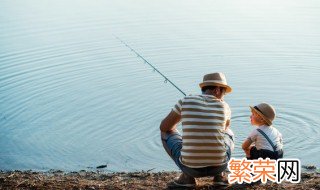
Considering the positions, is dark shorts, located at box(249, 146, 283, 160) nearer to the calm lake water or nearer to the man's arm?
the man's arm

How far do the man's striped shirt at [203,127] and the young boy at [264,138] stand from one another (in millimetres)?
643

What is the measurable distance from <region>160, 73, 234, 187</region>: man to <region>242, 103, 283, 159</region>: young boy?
1.38 ft

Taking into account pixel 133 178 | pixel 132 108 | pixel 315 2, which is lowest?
pixel 133 178

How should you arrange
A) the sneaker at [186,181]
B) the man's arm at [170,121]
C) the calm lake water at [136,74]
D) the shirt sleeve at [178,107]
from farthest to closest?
1. the calm lake water at [136,74]
2. the sneaker at [186,181]
3. the man's arm at [170,121]
4. the shirt sleeve at [178,107]

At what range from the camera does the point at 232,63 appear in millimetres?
12750

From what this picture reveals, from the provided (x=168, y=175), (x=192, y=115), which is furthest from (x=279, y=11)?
(x=192, y=115)

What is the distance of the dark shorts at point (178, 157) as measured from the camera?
4.75m

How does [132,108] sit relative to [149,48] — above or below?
below

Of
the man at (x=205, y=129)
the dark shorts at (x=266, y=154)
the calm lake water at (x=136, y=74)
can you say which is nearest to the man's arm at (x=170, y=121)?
the man at (x=205, y=129)

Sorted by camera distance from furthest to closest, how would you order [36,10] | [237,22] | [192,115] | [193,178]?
[36,10] → [237,22] → [193,178] → [192,115]

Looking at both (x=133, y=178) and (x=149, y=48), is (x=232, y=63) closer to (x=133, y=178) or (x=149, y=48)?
(x=149, y=48)

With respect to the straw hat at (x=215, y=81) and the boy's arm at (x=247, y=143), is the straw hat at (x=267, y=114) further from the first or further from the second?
the straw hat at (x=215, y=81)

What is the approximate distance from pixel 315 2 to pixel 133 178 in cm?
1673

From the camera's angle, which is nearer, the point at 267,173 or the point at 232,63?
the point at 267,173
